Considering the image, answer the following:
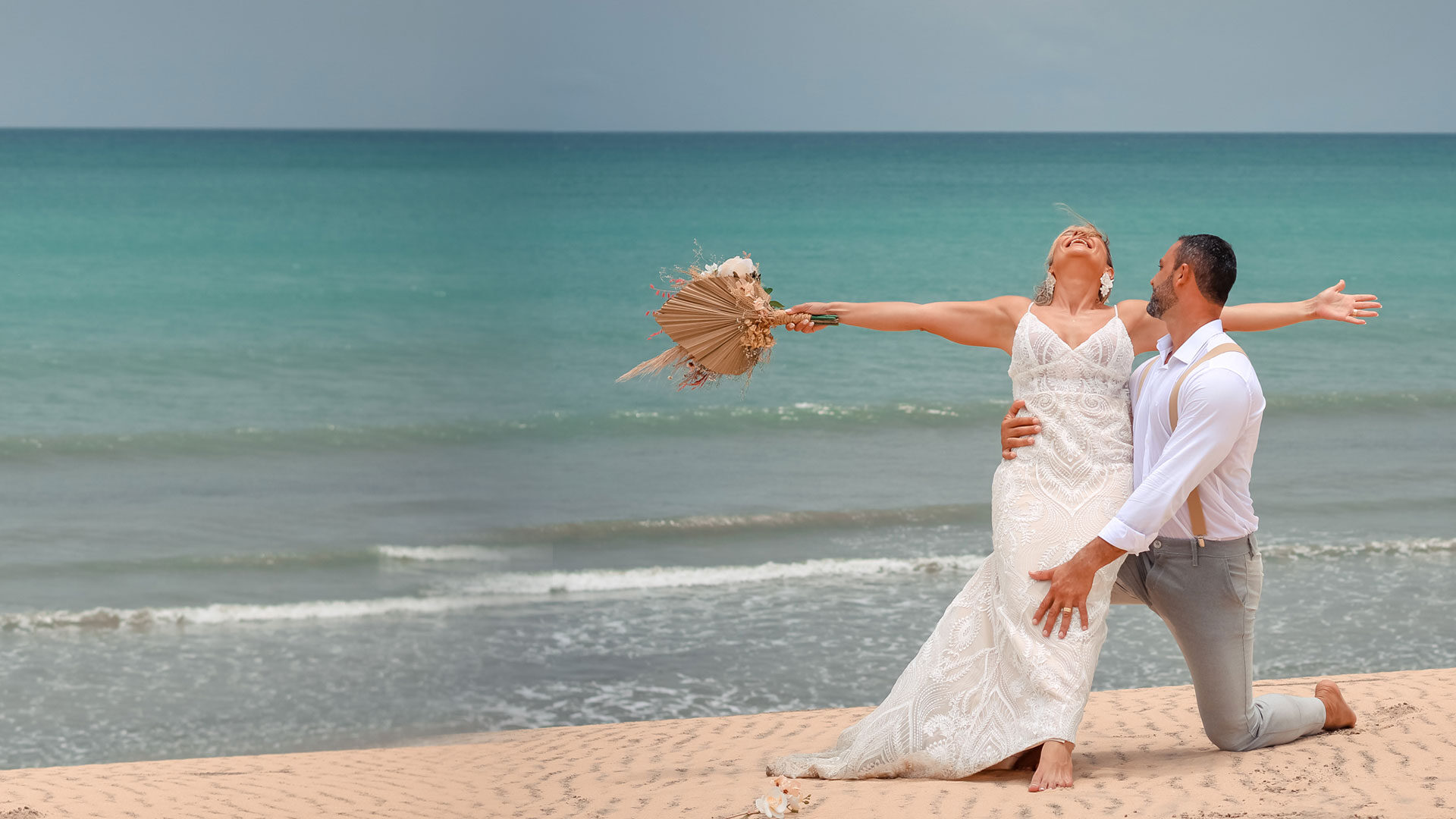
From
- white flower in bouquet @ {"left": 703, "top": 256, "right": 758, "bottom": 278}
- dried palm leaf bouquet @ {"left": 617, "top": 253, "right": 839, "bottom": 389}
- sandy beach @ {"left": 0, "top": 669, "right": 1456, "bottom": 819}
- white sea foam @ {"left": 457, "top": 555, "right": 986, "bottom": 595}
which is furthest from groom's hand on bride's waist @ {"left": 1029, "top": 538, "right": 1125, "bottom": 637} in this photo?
white sea foam @ {"left": 457, "top": 555, "right": 986, "bottom": 595}

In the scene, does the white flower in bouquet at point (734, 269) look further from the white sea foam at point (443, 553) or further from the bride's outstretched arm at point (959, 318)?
the white sea foam at point (443, 553)

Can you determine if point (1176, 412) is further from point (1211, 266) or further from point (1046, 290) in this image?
point (1046, 290)

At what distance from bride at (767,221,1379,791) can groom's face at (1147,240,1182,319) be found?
176 millimetres

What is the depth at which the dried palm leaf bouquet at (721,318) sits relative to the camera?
4.62m

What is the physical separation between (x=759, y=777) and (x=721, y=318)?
5.99 feet

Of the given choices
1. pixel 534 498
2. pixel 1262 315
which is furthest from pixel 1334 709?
pixel 534 498

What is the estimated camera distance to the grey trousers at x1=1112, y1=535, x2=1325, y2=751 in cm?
418

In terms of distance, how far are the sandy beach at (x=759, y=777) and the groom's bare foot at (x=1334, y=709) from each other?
5 cm

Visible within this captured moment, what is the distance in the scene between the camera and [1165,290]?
4.12 metres

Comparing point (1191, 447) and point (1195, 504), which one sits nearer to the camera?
point (1191, 447)

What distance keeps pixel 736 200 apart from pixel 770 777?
49985 mm

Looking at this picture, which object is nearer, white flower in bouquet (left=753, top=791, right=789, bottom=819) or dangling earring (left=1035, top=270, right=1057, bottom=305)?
white flower in bouquet (left=753, top=791, right=789, bottom=819)

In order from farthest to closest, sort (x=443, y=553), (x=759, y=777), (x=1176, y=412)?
(x=443, y=553) → (x=759, y=777) → (x=1176, y=412)

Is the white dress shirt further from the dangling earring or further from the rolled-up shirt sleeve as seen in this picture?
the dangling earring
